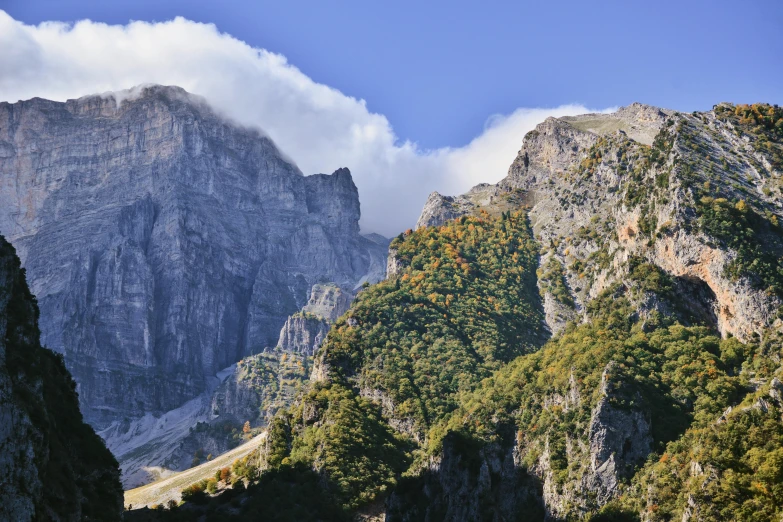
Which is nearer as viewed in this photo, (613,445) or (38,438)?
(38,438)

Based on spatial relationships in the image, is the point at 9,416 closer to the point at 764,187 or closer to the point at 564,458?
the point at 564,458

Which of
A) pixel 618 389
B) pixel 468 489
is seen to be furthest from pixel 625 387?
pixel 468 489

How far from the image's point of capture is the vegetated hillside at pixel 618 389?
111 meters

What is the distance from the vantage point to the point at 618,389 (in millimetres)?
124750

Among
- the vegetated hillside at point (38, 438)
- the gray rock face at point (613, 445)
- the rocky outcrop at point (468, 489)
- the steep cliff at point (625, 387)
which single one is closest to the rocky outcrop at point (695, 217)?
the steep cliff at point (625, 387)

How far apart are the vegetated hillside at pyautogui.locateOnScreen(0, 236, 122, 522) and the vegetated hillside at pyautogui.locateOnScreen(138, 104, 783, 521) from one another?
44.4 m

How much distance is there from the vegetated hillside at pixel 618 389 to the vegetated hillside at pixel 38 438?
146 ft

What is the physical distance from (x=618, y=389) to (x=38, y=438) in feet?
263

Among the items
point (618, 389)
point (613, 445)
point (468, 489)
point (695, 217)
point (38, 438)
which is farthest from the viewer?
point (695, 217)

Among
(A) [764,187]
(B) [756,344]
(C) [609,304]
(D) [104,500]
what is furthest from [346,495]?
(A) [764,187]

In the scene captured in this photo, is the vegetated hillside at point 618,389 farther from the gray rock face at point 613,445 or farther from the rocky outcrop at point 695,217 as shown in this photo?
the rocky outcrop at point 695,217

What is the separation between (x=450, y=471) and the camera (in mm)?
138750

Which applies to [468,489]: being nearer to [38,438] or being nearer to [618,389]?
[618,389]

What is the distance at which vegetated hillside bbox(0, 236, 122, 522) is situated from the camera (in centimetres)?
7888
